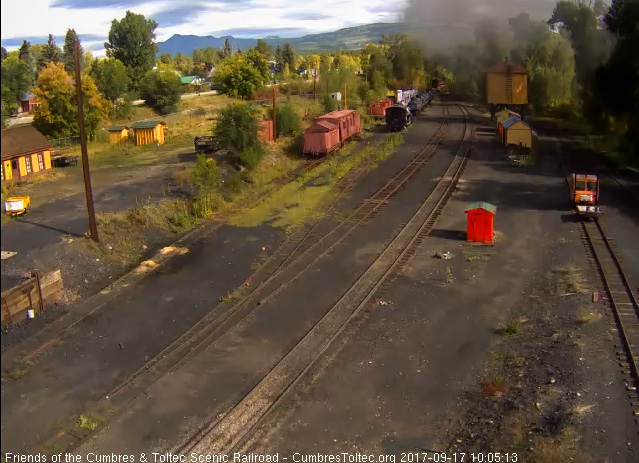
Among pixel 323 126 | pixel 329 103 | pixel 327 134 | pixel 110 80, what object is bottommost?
pixel 327 134

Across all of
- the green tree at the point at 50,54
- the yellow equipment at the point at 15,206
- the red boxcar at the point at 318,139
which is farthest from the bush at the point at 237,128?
the green tree at the point at 50,54

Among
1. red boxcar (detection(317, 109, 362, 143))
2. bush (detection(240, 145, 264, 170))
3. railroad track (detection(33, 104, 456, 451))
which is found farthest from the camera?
red boxcar (detection(317, 109, 362, 143))

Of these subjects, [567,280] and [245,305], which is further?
[567,280]

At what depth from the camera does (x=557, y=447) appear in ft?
27.2

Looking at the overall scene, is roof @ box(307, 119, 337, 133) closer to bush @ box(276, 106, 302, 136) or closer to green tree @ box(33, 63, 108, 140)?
bush @ box(276, 106, 302, 136)

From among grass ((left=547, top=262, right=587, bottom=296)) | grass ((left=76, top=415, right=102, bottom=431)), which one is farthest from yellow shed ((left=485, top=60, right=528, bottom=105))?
grass ((left=76, top=415, right=102, bottom=431))

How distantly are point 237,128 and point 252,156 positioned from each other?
1.50m

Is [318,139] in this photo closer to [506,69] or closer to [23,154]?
[23,154]

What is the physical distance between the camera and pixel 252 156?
2678 cm

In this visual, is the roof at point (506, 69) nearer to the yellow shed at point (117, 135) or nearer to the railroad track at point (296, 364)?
the yellow shed at point (117, 135)

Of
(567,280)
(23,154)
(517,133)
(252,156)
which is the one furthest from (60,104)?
(567,280)

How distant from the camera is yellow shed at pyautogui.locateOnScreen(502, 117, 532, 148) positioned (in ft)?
110

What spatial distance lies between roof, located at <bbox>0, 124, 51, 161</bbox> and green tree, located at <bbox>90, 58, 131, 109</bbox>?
78.9 feet

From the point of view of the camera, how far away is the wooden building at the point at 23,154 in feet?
86.5
